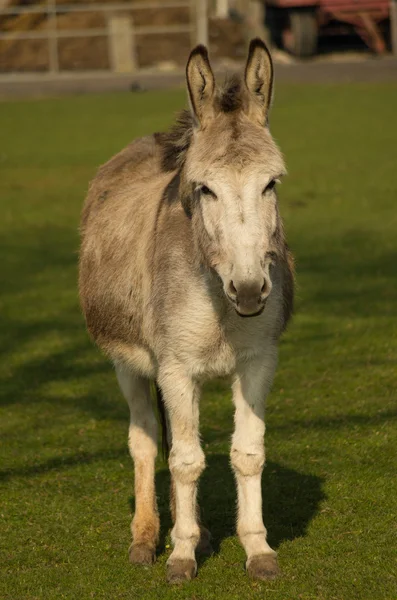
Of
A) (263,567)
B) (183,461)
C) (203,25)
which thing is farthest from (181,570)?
(203,25)

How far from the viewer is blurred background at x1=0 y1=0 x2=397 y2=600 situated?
607 centimetres

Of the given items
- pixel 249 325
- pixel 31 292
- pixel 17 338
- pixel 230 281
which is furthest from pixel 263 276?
pixel 31 292

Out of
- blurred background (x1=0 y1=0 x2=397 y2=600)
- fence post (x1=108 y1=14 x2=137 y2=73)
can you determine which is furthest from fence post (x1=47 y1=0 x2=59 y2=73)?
blurred background (x1=0 y1=0 x2=397 y2=600)

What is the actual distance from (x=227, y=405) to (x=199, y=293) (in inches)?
140

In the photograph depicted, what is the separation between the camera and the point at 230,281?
16.5 feet

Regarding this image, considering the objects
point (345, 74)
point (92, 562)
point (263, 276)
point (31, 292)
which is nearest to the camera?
point (263, 276)

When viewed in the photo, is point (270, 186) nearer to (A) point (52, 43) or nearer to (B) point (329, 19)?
(B) point (329, 19)

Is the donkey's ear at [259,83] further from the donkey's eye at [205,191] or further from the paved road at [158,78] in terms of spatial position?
the paved road at [158,78]

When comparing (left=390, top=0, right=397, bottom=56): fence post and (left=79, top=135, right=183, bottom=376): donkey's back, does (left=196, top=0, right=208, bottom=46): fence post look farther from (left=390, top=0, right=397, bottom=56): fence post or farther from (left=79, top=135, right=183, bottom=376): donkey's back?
(left=79, top=135, right=183, bottom=376): donkey's back

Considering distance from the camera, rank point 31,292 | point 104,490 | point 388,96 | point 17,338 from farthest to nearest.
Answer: point 388,96
point 31,292
point 17,338
point 104,490

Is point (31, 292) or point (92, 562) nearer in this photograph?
point (92, 562)

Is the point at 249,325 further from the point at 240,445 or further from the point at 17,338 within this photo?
the point at 17,338

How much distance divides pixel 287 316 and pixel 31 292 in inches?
280

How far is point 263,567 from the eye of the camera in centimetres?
577
